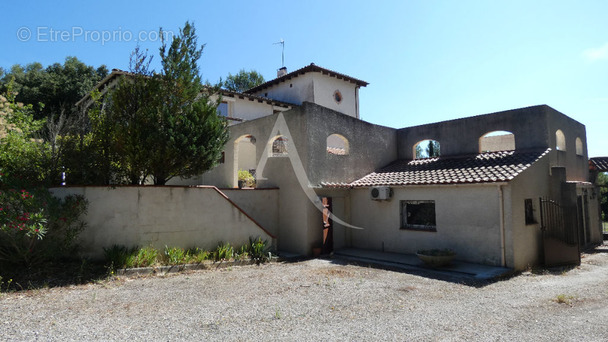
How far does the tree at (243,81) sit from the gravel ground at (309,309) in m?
33.4

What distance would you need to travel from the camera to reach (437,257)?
31.2ft

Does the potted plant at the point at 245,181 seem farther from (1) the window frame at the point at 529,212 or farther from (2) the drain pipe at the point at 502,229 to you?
(1) the window frame at the point at 529,212

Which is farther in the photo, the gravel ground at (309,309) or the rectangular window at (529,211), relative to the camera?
the rectangular window at (529,211)

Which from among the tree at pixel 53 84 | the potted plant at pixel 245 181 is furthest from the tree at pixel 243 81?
the potted plant at pixel 245 181

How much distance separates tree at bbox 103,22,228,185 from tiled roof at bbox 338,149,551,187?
184 inches

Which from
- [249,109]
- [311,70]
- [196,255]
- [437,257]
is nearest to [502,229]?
[437,257]

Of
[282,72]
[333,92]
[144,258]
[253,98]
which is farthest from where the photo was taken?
[282,72]

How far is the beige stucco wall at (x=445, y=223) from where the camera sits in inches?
383

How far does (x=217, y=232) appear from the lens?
33.8 ft

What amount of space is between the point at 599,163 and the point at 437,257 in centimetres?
1302

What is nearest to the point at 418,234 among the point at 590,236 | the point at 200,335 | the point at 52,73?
the point at 200,335

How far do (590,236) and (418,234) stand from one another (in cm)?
996

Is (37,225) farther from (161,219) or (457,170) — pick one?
(457,170)

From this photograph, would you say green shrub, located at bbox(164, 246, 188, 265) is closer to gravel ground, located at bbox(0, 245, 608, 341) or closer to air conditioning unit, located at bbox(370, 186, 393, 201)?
gravel ground, located at bbox(0, 245, 608, 341)
